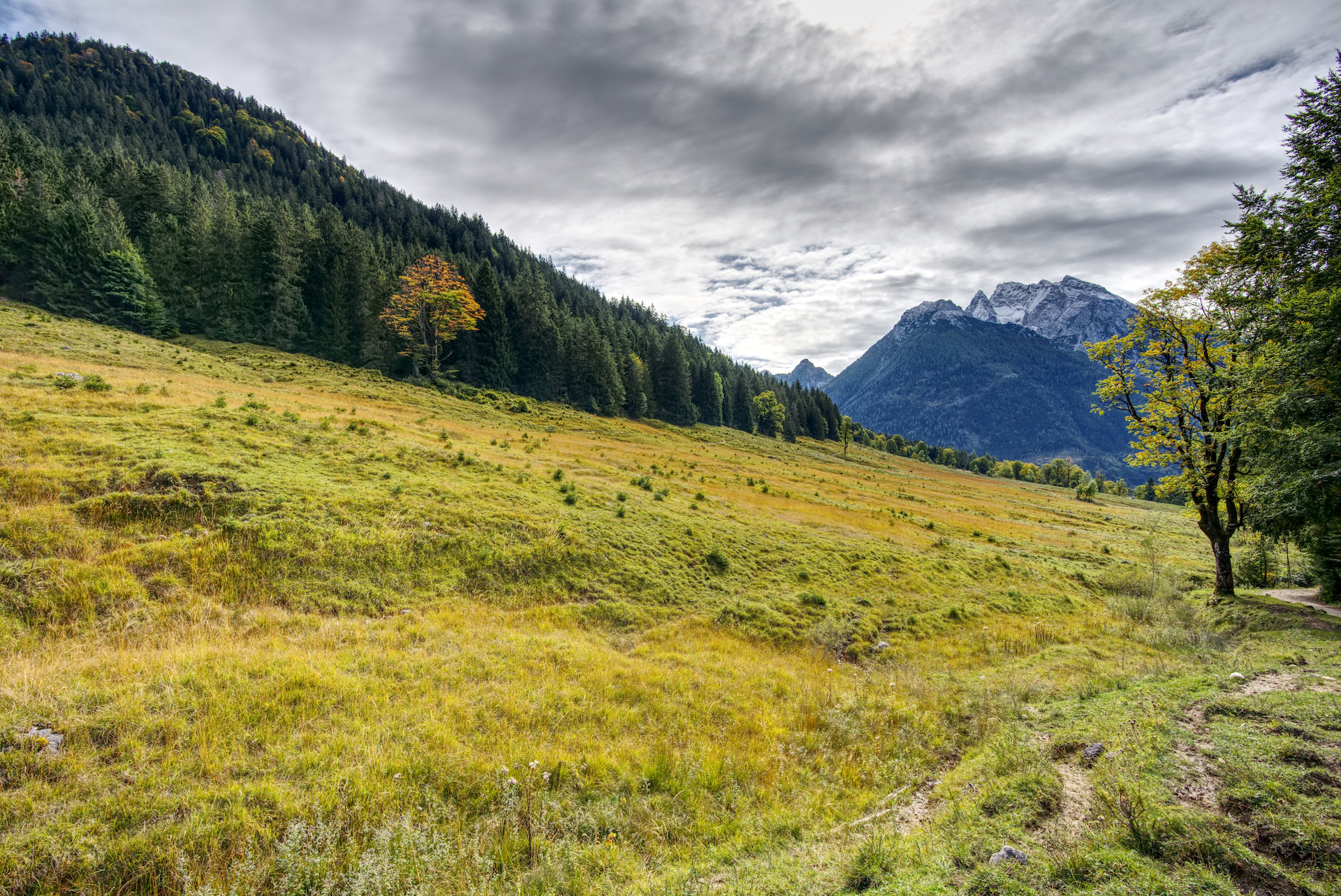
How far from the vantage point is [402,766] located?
6871 mm

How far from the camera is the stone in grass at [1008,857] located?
18.0 ft

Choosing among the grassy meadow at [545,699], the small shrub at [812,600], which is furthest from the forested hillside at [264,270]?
the small shrub at [812,600]

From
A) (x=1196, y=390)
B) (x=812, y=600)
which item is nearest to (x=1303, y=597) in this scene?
(x=1196, y=390)

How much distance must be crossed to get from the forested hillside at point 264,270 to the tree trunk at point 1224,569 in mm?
74787

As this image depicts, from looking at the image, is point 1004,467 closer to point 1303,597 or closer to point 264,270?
point 1303,597

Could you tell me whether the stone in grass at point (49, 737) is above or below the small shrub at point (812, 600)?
above

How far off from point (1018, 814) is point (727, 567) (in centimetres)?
1386

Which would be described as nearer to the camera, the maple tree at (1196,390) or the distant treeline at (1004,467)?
the maple tree at (1196,390)

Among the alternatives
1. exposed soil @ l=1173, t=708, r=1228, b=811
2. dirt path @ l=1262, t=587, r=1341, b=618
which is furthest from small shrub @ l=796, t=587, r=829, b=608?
dirt path @ l=1262, t=587, r=1341, b=618

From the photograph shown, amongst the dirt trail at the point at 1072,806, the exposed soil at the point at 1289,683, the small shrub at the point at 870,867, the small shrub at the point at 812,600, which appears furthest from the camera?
the small shrub at the point at 812,600

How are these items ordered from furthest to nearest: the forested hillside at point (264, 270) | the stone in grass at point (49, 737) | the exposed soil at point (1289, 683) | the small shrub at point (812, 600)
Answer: the forested hillside at point (264, 270), the small shrub at point (812, 600), the exposed soil at point (1289, 683), the stone in grass at point (49, 737)

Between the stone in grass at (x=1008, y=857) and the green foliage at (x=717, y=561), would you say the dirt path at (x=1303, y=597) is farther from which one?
the stone in grass at (x=1008, y=857)

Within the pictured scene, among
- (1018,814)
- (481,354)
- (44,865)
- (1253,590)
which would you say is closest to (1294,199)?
(1253,590)

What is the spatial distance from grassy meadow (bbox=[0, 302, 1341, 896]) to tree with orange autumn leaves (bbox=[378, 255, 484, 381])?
45.0 metres
